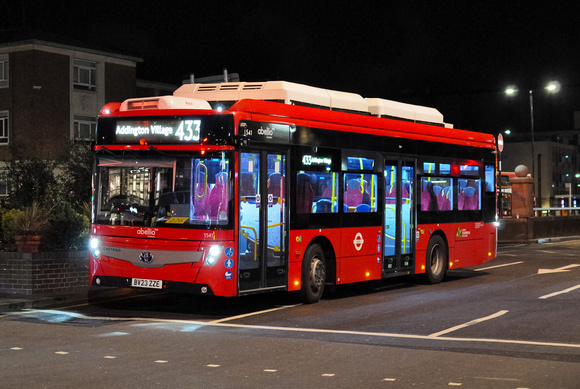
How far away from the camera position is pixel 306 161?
15.0 metres

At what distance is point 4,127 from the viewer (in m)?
48.9

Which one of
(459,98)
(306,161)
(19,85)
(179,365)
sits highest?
(459,98)

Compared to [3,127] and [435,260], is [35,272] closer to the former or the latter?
[435,260]

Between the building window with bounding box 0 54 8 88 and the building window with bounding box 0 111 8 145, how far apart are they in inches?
61.1

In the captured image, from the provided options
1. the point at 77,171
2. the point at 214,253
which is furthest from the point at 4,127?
the point at 214,253

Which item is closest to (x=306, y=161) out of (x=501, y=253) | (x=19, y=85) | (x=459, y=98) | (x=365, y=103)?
(x=365, y=103)

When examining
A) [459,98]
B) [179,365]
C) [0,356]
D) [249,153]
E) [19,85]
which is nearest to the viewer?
[179,365]

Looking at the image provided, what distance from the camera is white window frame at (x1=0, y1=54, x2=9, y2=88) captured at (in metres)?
48.5

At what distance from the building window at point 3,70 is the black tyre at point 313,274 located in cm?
3721

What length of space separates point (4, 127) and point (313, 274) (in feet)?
123

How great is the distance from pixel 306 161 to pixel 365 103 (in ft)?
9.23

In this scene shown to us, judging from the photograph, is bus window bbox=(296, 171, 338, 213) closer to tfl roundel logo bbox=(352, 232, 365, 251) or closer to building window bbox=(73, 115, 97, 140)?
tfl roundel logo bbox=(352, 232, 365, 251)

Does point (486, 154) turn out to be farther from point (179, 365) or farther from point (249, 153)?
point (179, 365)

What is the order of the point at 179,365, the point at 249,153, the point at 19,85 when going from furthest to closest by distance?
the point at 19,85, the point at 249,153, the point at 179,365
